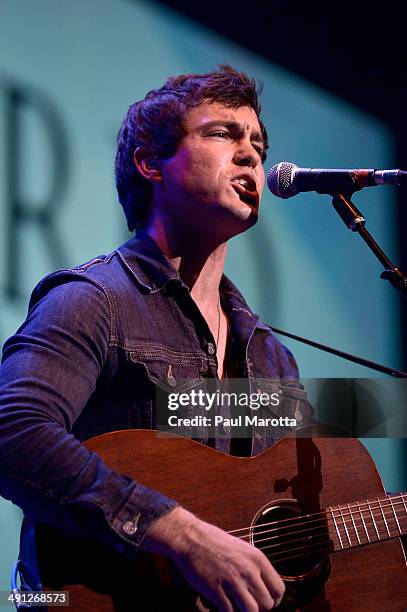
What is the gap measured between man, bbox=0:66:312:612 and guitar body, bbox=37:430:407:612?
0.08m

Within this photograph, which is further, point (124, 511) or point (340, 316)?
point (340, 316)

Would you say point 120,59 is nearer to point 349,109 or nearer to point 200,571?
point 349,109

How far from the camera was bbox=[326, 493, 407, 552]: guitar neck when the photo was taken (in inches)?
70.7

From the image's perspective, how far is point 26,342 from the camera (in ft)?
5.75

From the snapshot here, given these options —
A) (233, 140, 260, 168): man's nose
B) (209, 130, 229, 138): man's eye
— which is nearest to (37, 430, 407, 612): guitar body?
(233, 140, 260, 168): man's nose

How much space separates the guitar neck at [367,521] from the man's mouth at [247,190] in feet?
3.22

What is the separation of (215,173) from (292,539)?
111 cm

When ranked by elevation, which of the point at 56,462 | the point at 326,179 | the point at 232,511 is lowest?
the point at 232,511

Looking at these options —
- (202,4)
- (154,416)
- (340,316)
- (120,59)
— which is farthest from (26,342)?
(202,4)

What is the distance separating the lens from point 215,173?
2229 mm

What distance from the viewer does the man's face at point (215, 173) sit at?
2.23m

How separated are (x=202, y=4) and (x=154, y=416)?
201 centimetres

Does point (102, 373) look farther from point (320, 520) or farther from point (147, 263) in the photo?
point (320, 520)

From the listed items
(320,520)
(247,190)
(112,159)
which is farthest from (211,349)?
(112,159)
